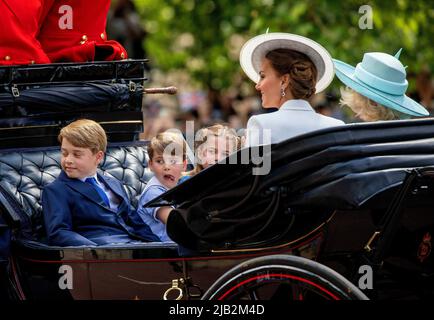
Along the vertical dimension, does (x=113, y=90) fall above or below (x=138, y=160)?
above

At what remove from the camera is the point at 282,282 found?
4207 millimetres

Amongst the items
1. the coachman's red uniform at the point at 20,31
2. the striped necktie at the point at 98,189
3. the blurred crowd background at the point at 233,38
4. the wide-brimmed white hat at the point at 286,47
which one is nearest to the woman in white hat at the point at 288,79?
Answer: the wide-brimmed white hat at the point at 286,47

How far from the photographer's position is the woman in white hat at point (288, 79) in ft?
15.3

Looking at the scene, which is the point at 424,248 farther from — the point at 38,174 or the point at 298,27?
the point at 298,27

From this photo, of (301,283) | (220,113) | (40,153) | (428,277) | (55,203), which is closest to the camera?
(301,283)

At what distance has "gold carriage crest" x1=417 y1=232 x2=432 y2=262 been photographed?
14.6 ft

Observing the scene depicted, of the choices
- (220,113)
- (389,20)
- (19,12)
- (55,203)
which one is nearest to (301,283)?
(55,203)

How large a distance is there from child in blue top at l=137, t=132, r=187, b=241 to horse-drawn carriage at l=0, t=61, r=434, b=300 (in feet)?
1.82

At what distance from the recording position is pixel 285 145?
14.1 ft

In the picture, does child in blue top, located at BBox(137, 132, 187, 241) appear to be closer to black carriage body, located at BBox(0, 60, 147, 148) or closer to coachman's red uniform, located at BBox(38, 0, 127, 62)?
black carriage body, located at BBox(0, 60, 147, 148)

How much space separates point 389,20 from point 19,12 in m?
5.92

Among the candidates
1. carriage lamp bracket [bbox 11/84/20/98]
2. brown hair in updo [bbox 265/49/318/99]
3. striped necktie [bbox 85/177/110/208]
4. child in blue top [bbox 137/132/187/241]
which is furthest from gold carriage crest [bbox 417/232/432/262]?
carriage lamp bracket [bbox 11/84/20/98]

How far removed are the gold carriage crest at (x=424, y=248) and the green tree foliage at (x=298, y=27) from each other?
19.7ft

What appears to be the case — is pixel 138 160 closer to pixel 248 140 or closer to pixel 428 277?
pixel 248 140
